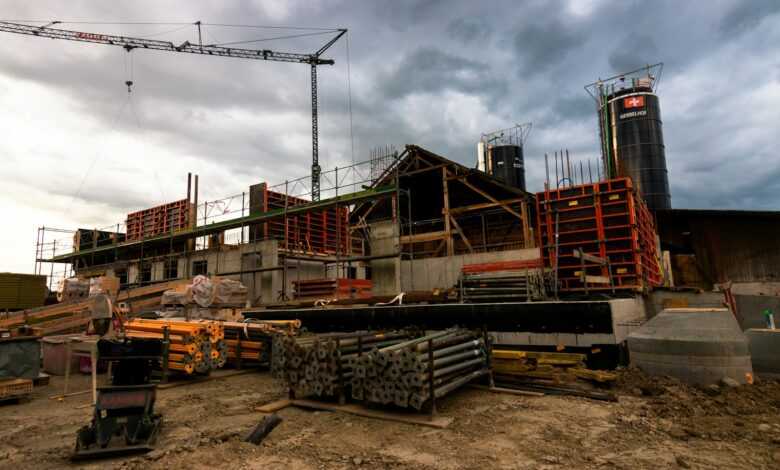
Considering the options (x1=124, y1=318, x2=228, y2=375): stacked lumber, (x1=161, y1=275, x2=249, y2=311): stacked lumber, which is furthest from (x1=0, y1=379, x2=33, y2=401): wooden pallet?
(x1=161, y1=275, x2=249, y2=311): stacked lumber

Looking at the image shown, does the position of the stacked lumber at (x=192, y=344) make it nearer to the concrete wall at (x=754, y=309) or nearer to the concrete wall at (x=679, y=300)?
the concrete wall at (x=679, y=300)

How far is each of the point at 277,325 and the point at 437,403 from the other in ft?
22.7

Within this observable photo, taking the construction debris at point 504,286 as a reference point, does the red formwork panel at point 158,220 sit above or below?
above

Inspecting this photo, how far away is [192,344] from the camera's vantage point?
1077 cm

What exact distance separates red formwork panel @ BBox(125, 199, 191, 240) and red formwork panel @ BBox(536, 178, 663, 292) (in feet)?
86.6

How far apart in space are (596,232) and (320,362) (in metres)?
9.34

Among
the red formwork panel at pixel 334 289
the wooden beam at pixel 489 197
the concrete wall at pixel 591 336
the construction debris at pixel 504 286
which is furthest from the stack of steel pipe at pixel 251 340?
the wooden beam at pixel 489 197

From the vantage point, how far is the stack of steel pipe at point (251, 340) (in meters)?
12.5

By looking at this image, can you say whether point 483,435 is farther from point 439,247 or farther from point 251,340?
point 439,247

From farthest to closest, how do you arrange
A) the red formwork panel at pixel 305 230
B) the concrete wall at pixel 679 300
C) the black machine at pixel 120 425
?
1. the red formwork panel at pixel 305 230
2. the concrete wall at pixel 679 300
3. the black machine at pixel 120 425

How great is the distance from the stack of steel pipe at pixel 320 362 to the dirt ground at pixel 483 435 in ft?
1.64

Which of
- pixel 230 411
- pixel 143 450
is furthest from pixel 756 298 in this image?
pixel 143 450

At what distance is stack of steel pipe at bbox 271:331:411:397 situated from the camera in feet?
25.9

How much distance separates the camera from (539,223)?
1407 centimetres
